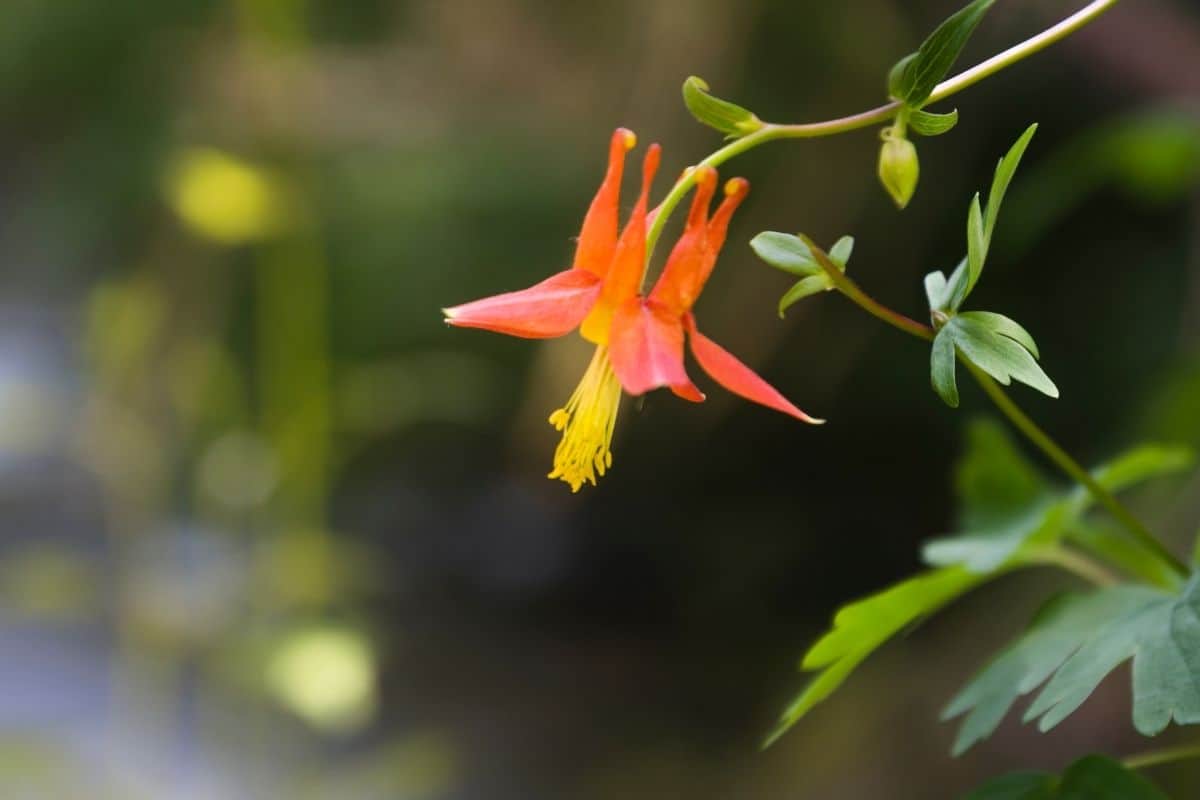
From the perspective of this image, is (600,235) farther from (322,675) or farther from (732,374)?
(322,675)

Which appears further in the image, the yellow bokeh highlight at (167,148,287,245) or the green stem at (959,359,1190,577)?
the yellow bokeh highlight at (167,148,287,245)

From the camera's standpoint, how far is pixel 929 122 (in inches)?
8.5

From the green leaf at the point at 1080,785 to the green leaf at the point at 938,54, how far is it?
136mm

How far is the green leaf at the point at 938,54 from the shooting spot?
0.21 meters

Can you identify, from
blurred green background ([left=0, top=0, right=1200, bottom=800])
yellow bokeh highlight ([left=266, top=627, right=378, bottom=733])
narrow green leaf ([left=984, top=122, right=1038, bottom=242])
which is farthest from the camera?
blurred green background ([left=0, top=0, right=1200, bottom=800])

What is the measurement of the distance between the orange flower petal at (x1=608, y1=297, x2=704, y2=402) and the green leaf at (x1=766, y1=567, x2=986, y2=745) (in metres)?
0.06

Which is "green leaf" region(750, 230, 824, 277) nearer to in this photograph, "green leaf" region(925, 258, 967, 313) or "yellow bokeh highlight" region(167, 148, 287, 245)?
"green leaf" region(925, 258, 967, 313)

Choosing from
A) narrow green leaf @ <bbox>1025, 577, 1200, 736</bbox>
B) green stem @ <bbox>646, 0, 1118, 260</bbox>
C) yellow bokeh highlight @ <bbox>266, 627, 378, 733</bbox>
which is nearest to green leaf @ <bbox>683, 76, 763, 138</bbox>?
green stem @ <bbox>646, 0, 1118, 260</bbox>

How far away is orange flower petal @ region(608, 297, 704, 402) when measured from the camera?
0.73 feet

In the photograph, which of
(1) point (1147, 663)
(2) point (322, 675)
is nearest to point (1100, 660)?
(1) point (1147, 663)

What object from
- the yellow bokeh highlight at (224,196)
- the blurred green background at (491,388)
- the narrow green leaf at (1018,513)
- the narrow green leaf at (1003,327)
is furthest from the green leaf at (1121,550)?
the yellow bokeh highlight at (224,196)

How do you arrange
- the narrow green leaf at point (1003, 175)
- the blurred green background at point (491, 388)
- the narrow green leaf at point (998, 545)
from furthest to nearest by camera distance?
1. the blurred green background at point (491, 388)
2. the narrow green leaf at point (998, 545)
3. the narrow green leaf at point (1003, 175)

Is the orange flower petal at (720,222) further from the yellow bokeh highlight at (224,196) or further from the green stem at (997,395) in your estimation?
the yellow bokeh highlight at (224,196)

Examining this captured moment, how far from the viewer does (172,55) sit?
3.15 feet
